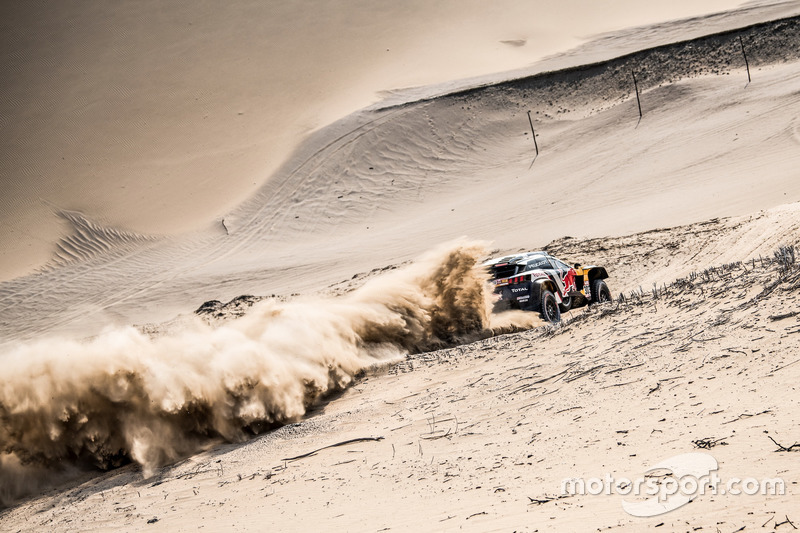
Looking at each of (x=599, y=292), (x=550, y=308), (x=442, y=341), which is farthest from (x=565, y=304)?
(x=442, y=341)

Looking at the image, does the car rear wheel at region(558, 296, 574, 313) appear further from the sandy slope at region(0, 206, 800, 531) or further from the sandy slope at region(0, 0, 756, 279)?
the sandy slope at region(0, 0, 756, 279)

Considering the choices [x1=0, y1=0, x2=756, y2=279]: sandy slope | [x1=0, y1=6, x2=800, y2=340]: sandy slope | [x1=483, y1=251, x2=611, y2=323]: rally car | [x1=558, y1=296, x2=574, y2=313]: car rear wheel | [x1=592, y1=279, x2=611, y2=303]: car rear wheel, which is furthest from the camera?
[x1=0, y1=0, x2=756, y2=279]: sandy slope

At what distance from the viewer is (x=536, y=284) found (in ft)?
40.0

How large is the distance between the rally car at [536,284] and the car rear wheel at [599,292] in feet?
1.24

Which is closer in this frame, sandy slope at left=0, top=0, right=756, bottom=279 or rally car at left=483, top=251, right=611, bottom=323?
rally car at left=483, top=251, right=611, bottom=323

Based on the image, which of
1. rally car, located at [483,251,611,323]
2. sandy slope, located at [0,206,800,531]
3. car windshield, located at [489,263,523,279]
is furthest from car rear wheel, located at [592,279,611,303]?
sandy slope, located at [0,206,800,531]

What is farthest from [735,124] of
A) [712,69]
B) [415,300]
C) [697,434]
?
[697,434]

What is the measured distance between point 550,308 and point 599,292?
7.13 ft

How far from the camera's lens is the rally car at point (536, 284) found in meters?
12.2

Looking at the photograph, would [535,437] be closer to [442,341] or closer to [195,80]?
[442,341]

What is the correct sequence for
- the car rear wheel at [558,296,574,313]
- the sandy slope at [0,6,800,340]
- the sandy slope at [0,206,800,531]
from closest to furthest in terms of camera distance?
the sandy slope at [0,206,800,531] → the car rear wheel at [558,296,574,313] → the sandy slope at [0,6,800,340]

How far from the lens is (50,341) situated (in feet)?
30.7

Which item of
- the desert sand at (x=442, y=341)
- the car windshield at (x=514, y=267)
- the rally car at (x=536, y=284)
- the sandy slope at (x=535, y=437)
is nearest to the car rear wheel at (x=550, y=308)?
the rally car at (x=536, y=284)

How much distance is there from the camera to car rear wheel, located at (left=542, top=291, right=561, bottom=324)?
12.2m
